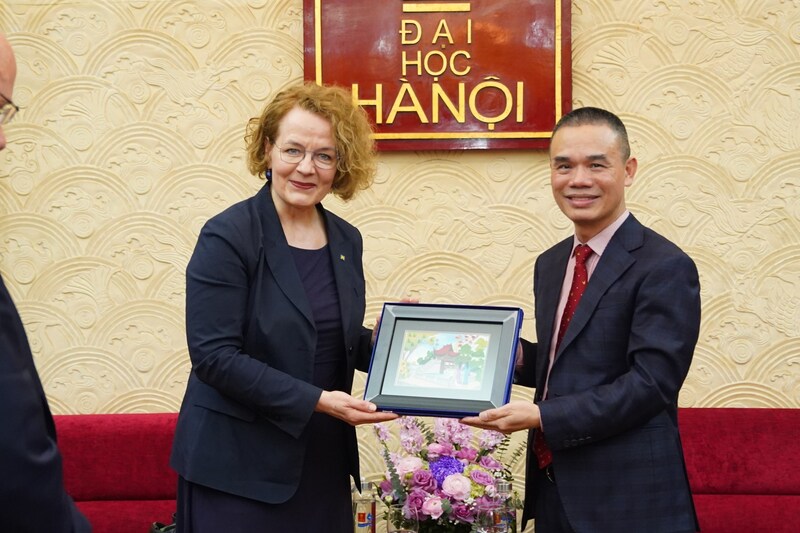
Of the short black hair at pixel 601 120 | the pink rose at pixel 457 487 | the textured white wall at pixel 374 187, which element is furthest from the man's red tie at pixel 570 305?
the textured white wall at pixel 374 187

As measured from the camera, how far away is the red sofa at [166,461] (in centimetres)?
323

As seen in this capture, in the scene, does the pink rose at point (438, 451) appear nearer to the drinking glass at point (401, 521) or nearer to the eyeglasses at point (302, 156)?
the drinking glass at point (401, 521)

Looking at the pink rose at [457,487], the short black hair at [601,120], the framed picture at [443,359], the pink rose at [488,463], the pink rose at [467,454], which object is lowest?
the pink rose at [457,487]

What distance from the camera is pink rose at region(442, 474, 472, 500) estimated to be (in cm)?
241

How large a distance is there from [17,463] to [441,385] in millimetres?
1147

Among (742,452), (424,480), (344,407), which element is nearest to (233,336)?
(344,407)

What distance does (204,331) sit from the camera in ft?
6.57

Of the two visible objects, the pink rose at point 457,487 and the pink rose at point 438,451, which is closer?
the pink rose at point 457,487

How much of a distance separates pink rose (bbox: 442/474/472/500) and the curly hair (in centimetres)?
83

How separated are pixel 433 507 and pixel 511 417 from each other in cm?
53

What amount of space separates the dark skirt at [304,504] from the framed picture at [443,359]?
163 mm

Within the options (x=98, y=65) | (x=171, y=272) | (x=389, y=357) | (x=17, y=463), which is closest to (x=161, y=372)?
(x=171, y=272)

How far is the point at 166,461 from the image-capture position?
3.30 metres

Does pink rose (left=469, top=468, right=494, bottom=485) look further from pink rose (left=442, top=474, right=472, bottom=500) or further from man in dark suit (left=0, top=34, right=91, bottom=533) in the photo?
man in dark suit (left=0, top=34, right=91, bottom=533)
